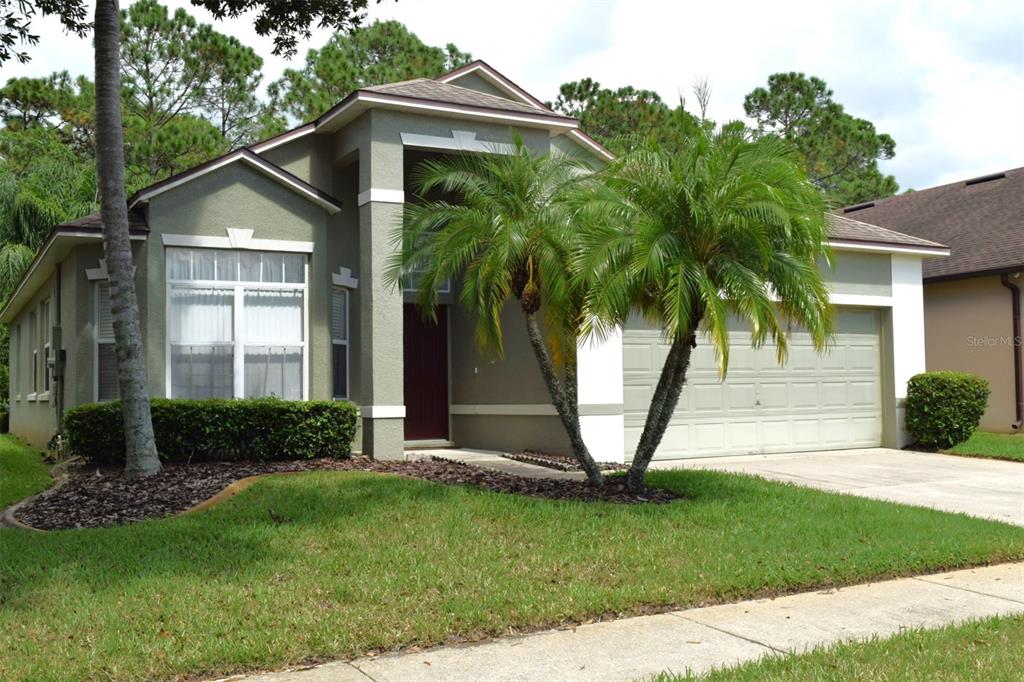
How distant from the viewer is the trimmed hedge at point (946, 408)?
642 inches

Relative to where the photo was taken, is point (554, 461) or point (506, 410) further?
point (506, 410)

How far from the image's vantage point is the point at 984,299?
62.8 ft

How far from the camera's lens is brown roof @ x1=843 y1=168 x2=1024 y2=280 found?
1922cm

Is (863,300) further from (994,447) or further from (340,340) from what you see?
(340,340)

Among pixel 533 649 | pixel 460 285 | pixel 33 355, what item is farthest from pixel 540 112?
pixel 33 355

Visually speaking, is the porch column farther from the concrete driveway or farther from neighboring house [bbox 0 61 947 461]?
the concrete driveway

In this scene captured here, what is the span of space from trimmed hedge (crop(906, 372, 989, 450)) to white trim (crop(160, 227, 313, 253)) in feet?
35.7

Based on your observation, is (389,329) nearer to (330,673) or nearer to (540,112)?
(540,112)

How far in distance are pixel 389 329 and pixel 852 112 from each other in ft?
101

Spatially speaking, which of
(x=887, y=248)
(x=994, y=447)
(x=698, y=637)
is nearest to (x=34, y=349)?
(x=887, y=248)

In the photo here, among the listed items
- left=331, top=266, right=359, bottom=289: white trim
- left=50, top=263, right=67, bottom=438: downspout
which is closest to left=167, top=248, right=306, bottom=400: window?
left=331, top=266, right=359, bottom=289: white trim

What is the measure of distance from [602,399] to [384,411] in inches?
134

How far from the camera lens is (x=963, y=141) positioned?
2616cm

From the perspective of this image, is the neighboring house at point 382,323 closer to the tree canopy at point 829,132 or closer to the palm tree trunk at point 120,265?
the palm tree trunk at point 120,265
